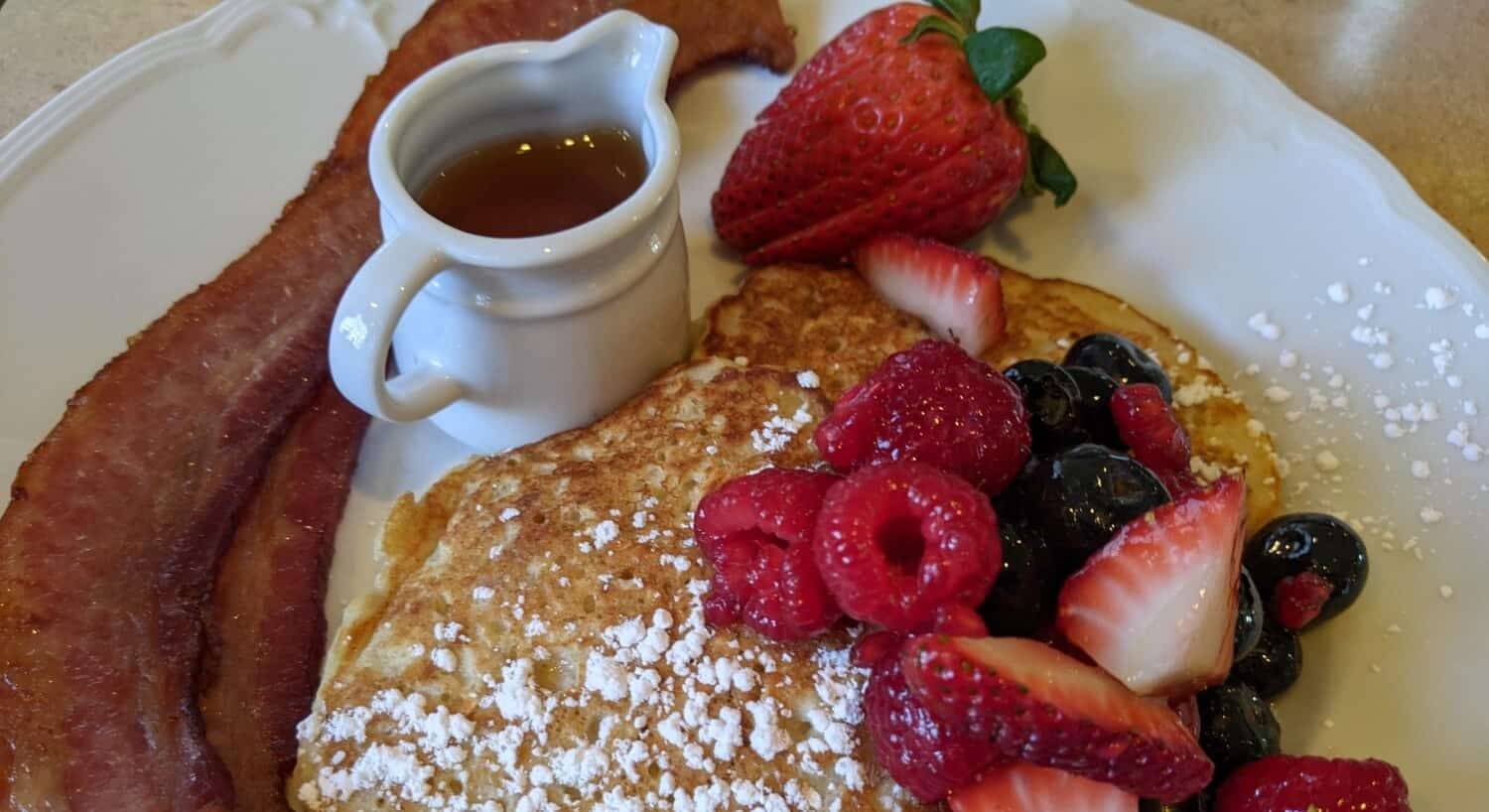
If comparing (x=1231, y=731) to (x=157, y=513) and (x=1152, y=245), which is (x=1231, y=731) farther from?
(x=157, y=513)

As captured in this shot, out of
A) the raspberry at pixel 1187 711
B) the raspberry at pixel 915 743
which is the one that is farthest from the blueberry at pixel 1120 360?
the raspberry at pixel 915 743

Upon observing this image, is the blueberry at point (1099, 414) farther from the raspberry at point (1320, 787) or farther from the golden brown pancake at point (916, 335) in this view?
the raspberry at point (1320, 787)

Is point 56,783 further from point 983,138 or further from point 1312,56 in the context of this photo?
point 1312,56

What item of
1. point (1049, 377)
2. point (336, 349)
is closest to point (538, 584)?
point (336, 349)

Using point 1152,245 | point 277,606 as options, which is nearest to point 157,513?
point 277,606

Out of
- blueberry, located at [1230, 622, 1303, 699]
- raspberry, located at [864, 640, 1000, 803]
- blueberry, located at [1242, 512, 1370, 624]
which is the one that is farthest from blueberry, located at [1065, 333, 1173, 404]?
raspberry, located at [864, 640, 1000, 803]

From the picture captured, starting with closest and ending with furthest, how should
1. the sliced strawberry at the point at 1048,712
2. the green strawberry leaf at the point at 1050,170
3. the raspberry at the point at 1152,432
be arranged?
the sliced strawberry at the point at 1048,712 → the raspberry at the point at 1152,432 → the green strawberry leaf at the point at 1050,170

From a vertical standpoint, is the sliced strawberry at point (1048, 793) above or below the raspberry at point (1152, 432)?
below
